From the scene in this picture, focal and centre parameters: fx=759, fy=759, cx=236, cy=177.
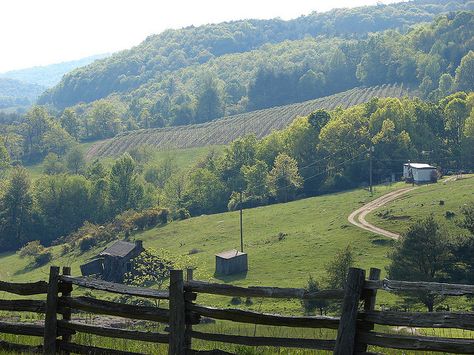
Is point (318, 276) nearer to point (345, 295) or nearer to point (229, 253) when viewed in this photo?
point (229, 253)

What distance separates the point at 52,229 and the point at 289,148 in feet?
168

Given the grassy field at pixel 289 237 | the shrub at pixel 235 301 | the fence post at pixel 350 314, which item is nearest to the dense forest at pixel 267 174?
the grassy field at pixel 289 237

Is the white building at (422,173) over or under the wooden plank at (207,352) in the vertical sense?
under

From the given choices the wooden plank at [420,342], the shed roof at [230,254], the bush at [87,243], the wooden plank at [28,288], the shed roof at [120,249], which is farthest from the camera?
the bush at [87,243]

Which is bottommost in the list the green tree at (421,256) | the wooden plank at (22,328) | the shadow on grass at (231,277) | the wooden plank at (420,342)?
the shadow on grass at (231,277)

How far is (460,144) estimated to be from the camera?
471ft

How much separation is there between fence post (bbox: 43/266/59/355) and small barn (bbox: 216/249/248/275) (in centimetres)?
7743

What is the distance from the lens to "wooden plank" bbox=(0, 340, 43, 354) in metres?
14.4

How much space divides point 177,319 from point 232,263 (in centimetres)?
7952

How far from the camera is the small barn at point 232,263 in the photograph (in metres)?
91.8

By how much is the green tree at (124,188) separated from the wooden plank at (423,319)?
146300mm

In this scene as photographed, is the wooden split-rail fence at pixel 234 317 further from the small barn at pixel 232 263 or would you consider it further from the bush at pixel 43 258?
the bush at pixel 43 258

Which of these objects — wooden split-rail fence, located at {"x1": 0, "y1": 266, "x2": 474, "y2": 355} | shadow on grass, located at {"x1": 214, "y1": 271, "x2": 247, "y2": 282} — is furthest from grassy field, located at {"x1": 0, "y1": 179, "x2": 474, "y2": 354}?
wooden split-rail fence, located at {"x1": 0, "y1": 266, "x2": 474, "y2": 355}

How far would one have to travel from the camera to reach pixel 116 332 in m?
13.8
